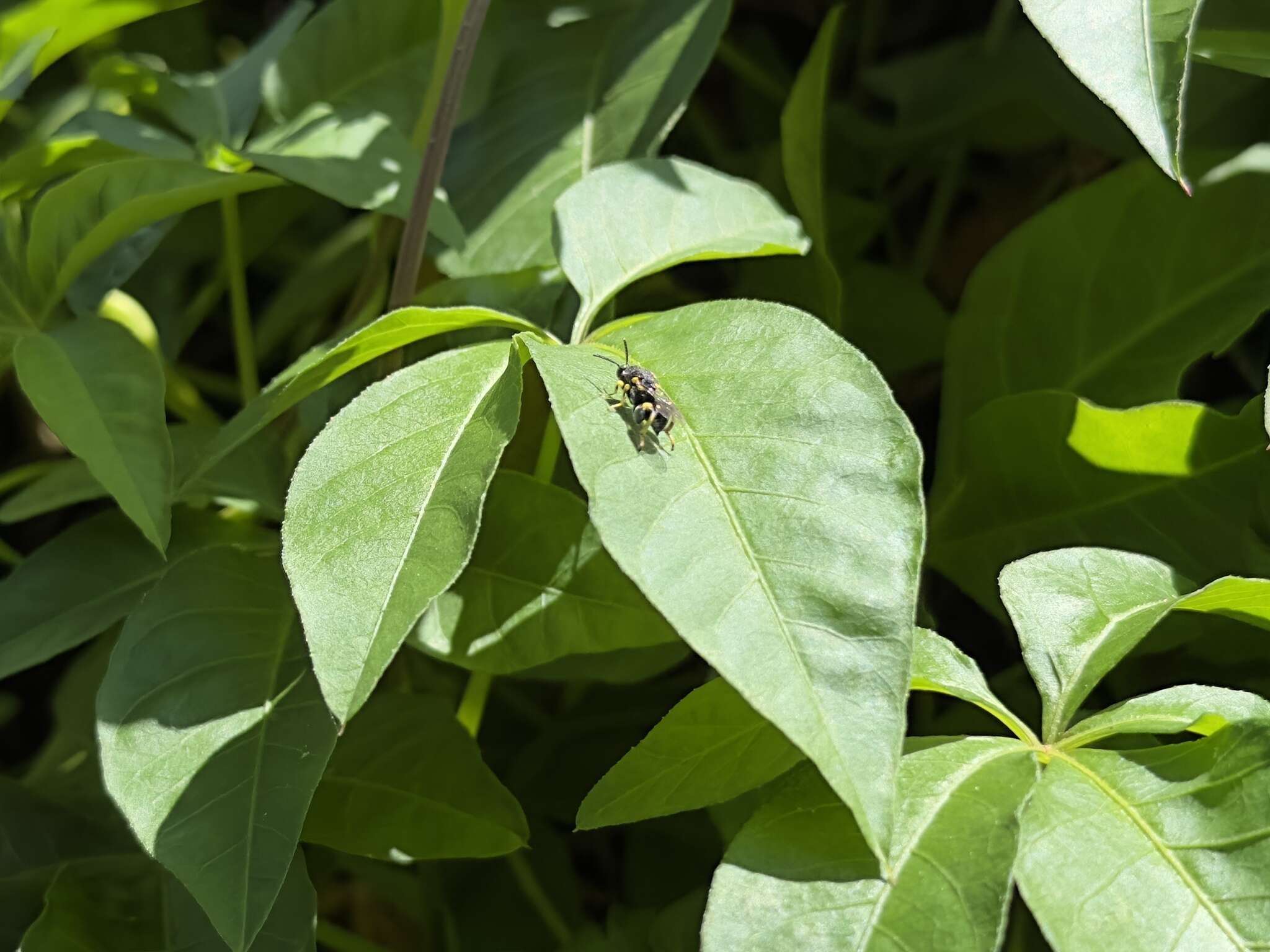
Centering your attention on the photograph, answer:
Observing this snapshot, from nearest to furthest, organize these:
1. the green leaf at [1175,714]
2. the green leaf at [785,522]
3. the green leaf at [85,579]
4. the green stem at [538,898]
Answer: the green leaf at [785,522]
the green leaf at [1175,714]
the green leaf at [85,579]
the green stem at [538,898]

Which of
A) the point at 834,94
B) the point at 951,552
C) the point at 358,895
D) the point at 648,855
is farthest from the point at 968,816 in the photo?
the point at 834,94

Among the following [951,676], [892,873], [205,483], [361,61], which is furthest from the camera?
[361,61]

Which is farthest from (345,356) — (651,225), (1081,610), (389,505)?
(1081,610)

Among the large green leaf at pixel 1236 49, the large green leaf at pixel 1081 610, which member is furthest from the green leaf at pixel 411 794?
the large green leaf at pixel 1236 49

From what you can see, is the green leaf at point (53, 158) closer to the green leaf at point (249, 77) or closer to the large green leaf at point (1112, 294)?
the green leaf at point (249, 77)

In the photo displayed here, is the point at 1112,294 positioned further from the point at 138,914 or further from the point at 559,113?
the point at 138,914

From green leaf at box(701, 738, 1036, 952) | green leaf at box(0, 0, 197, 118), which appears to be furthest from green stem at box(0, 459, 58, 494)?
green leaf at box(701, 738, 1036, 952)
